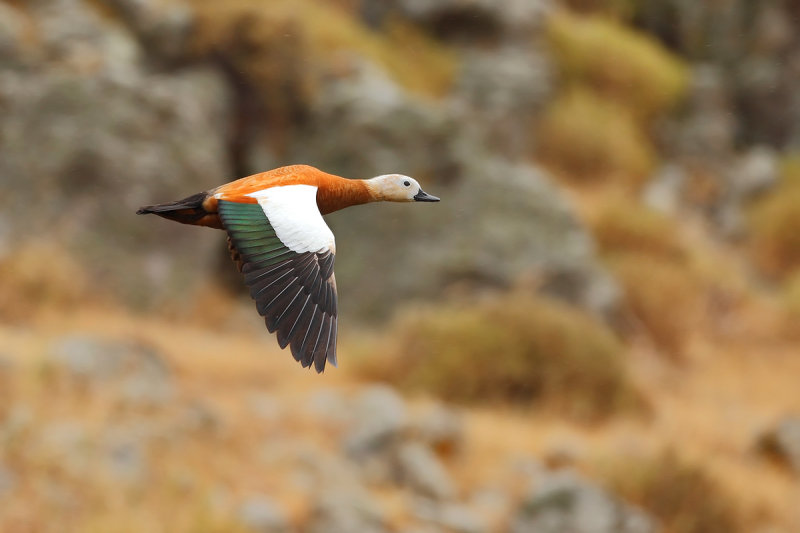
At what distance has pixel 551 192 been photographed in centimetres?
1448

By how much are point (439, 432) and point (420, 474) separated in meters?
0.72

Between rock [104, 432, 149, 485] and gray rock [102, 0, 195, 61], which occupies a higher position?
gray rock [102, 0, 195, 61]

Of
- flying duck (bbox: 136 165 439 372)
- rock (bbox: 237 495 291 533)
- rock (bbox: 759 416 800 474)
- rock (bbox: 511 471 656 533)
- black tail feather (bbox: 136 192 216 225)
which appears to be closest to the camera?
flying duck (bbox: 136 165 439 372)

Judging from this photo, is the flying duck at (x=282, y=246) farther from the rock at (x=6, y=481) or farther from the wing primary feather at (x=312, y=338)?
the rock at (x=6, y=481)

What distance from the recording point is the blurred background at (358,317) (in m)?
9.20

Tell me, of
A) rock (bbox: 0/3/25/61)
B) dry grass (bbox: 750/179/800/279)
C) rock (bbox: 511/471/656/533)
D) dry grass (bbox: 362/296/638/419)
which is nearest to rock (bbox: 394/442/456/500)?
rock (bbox: 511/471/656/533)

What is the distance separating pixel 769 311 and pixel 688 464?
7509 millimetres

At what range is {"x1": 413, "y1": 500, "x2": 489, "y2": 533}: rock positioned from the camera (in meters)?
9.31

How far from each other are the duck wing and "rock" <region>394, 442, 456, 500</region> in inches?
250

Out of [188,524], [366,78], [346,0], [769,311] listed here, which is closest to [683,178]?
[769,311]

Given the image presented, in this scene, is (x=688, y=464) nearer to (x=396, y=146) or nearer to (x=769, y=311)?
(x=396, y=146)

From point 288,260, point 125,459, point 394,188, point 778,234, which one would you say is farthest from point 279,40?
point 288,260

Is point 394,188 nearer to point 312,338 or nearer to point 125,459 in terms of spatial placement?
point 312,338

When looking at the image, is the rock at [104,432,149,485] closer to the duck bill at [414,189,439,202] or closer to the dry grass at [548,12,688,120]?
the duck bill at [414,189,439,202]
